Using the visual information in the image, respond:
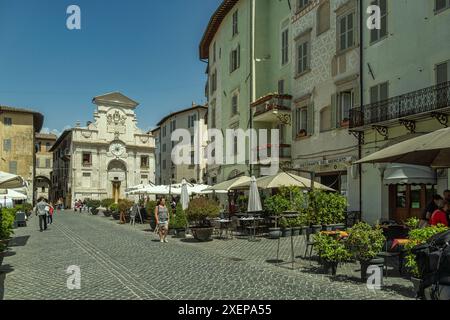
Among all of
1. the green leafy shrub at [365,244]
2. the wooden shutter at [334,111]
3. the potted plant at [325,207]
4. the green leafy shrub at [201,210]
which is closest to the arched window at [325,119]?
the wooden shutter at [334,111]

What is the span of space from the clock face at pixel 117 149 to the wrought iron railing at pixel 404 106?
5331 centimetres

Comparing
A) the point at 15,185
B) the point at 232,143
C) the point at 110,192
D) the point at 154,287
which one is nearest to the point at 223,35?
the point at 232,143

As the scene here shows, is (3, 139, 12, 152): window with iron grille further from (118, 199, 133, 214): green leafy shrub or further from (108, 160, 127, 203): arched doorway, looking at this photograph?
(118, 199, 133, 214): green leafy shrub

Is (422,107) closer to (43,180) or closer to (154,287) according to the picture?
(154,287)

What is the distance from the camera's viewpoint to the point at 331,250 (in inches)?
372

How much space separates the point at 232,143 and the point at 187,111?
3084 centimetres

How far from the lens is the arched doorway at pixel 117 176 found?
68.2 m

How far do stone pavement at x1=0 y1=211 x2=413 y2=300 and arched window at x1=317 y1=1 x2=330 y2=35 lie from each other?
43.2 ft

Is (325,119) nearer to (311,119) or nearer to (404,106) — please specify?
(311,119)

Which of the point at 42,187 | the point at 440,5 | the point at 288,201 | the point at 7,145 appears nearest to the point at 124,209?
the point at 288,201

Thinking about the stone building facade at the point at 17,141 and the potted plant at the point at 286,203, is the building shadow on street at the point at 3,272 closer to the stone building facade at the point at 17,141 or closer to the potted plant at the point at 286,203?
the potted plant at the point at 286,203

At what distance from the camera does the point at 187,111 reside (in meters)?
64.4

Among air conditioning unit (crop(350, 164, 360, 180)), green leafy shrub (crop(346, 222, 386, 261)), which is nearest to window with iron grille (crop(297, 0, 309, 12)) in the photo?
air conditioning unit (crop(350, 164, 360, 180))

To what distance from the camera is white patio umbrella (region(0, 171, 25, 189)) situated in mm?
13648
